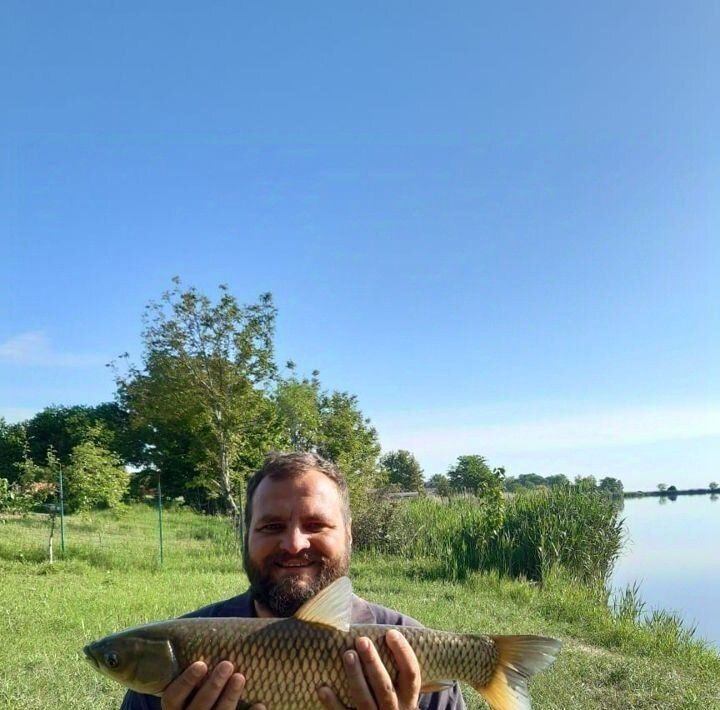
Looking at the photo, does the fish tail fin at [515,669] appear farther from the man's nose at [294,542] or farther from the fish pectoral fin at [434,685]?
the man's nose at [294,542]

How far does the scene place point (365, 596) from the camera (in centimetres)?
998

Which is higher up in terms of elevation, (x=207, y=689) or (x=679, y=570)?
(x=207, y=689)

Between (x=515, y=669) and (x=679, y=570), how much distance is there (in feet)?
65.4

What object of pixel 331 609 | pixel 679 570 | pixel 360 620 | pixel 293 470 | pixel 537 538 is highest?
pixel 293 470

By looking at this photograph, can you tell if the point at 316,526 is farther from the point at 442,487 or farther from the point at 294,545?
the point at 442,487

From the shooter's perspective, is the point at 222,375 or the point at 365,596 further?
the point at 222,375

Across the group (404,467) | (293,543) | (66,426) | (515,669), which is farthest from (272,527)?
(404,467)

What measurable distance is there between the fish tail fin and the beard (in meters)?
0.59

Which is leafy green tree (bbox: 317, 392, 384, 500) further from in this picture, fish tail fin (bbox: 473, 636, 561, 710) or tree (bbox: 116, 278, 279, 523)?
fish tail fin (bbox: 473, 636, 561, 710)

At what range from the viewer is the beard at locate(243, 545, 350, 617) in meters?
2.28

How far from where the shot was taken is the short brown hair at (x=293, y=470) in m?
2.46

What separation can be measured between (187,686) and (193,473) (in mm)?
30408

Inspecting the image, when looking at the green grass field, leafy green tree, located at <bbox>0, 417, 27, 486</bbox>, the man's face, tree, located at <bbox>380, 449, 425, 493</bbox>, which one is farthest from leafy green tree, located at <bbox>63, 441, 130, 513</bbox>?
tree, located at <bbox>380, 449, 425, 493</bbox>

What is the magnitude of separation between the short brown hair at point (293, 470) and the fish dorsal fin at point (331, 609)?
610mm
